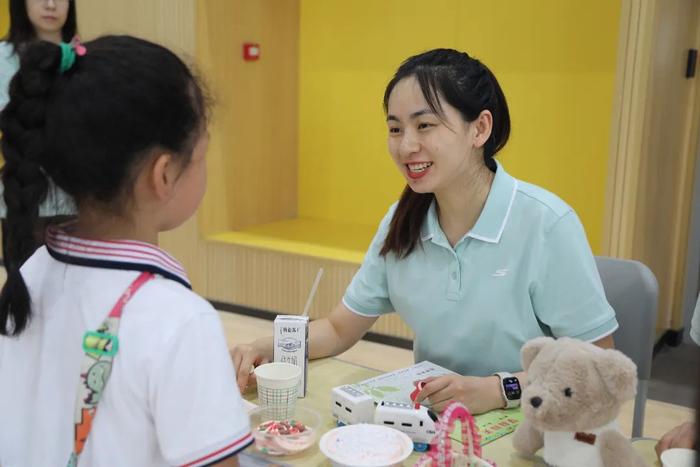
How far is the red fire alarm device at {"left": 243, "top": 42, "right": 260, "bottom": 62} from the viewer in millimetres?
3737

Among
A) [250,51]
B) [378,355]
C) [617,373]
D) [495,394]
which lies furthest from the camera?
[250,51]

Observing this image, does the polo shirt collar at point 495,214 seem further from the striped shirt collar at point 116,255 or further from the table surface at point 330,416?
the striped shirt collar at point 116,255

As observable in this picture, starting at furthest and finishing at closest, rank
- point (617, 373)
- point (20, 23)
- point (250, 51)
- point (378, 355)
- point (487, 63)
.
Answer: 1. point (250, 51)
2. point (487, 63)
3. point (378, 355)
4. point (20, 23)
5. point (617, 373)

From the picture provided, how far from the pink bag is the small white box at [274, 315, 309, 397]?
36 cm

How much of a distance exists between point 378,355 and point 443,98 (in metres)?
1.94

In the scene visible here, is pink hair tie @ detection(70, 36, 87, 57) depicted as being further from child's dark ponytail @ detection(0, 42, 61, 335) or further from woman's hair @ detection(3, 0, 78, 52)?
woman's hair @ detection(3, 0, 78, 52)

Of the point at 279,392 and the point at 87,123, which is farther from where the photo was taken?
the point at 279,392

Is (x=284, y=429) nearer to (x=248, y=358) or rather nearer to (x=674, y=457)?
(x=248, y=358)

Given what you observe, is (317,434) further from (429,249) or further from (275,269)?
(275,269)

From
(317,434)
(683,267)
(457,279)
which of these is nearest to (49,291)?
(317,434)

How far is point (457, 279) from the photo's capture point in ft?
4.79

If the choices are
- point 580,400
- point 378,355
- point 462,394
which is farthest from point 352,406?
point 378,355

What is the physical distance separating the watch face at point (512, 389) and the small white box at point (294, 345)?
0.34 meters

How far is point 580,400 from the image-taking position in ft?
3.04
